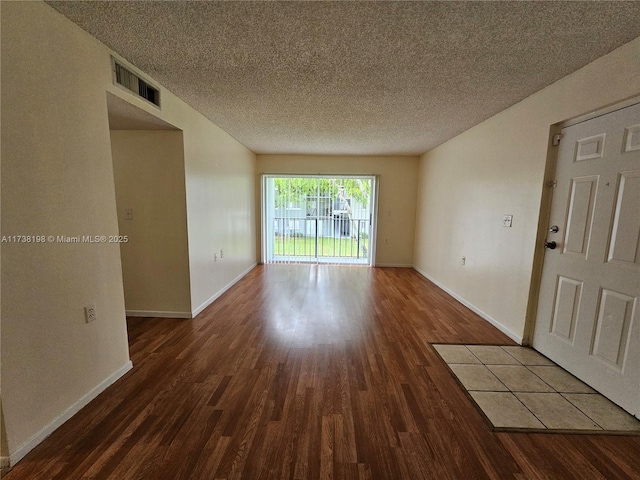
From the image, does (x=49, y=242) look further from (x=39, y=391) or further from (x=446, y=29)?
(x=446, y=29)

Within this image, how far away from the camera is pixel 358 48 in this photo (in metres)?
1.68

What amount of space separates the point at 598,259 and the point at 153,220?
12.6 ft

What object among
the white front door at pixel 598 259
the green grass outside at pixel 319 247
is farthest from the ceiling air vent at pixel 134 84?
the green grass outside at pixel 319 247

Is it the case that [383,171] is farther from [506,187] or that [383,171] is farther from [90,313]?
[90,313]

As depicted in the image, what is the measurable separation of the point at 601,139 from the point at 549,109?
50cm

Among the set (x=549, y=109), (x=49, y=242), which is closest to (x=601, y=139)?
(x=549, y=109)

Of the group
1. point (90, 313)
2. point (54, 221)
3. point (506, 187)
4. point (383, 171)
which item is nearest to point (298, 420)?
point (90, 313)

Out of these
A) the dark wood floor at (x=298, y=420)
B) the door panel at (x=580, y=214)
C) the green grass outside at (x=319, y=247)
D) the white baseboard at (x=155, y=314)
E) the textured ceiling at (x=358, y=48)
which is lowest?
the dark wood floor at (x=298, y=420)

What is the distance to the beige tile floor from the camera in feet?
5.02

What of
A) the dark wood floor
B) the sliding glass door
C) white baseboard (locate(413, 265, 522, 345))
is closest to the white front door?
white baseboard (locate(413, 265, 522, 345))

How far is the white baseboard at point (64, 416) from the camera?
1.25 meters

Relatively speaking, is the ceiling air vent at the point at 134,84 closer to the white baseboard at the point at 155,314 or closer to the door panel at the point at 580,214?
the white baseboard at the point at 155,314

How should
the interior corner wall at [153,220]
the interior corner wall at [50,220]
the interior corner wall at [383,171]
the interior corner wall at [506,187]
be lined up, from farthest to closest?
the interior corner wall at [383,171] → the interior corner wall at [153,220] → the interior corner wall at [506,187] → the interior corner wall at [50,220]

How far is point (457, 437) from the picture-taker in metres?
1.42
